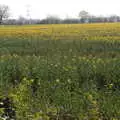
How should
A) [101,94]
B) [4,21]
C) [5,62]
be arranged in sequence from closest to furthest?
1. [101,94]
2. [5,62]
3. [4,21]

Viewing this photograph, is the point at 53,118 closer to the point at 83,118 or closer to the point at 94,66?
the point at 83,118

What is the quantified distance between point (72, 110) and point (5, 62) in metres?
4.45

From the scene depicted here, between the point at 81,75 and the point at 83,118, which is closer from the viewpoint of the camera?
the point at 83,118

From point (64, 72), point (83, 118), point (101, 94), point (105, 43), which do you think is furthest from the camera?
point (105, 43)

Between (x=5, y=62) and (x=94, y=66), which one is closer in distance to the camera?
(x=94, y=66)

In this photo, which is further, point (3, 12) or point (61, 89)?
point (3, 12)

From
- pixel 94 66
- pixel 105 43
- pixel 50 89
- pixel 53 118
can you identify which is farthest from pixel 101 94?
pixel 105 43

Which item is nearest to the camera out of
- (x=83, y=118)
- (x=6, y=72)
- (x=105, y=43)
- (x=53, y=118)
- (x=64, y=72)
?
(x=83, y=118)

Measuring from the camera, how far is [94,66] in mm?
9414

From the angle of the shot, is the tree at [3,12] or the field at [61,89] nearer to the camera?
the field at [61,89]

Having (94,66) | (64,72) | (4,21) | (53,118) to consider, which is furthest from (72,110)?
(4,21)

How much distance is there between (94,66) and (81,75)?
1.74ft

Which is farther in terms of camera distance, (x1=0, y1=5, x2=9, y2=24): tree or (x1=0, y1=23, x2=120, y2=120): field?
(x1=0, y1=5, x2=9, y2=24): tree

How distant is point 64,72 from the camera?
8.73m
